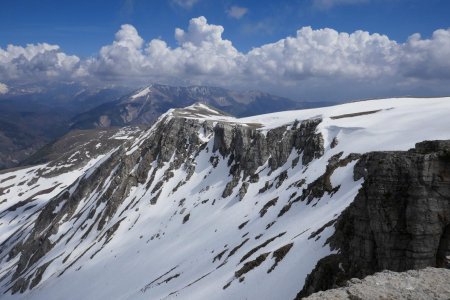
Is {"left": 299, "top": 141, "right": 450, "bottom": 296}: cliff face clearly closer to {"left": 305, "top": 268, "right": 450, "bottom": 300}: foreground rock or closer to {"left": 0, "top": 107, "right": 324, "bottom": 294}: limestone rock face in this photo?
{"left": 305, "top": 268, "right": 450, "bottom": 300}: foreground rock

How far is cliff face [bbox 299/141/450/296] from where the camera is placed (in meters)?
23.1

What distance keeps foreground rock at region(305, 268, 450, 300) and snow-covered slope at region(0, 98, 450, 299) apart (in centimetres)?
1732

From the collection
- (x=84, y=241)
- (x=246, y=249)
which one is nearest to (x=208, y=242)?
(x=246, y=249)

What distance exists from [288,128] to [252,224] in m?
30.6

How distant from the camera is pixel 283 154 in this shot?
3009 inches

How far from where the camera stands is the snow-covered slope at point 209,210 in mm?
40969

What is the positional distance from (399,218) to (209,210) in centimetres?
5728

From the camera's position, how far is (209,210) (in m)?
79.2

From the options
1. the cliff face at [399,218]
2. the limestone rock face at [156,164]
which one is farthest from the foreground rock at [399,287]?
the limestone rock face at [156,164]

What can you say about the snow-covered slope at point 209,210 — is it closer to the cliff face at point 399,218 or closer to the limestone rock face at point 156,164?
the limestone rock face at point 156,164

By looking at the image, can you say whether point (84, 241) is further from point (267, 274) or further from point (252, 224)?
point (267, 274)

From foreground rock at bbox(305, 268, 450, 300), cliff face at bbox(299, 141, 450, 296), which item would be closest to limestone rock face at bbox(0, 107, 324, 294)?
cliff face at bbox(299, 141, 450, 296)

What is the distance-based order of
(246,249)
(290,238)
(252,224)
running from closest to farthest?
(290,238)
(246,249)
(252,224)

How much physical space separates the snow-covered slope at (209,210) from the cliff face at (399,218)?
467 centimetres
